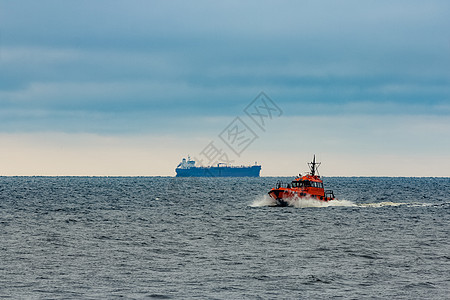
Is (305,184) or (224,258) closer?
(224,258)

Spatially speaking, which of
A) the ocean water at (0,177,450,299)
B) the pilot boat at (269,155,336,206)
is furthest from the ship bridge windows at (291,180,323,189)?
the ocean water at (0,177,450,299)

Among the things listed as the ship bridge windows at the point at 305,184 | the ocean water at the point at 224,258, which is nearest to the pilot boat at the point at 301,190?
the ship bridge windows at the point at 305,184

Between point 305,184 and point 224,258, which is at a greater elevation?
point 305,184

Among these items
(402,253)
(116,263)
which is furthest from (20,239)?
(402,253)

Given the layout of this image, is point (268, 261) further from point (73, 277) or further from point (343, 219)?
point (343, 219)

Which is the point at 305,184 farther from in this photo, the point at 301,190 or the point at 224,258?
the point at 224,258

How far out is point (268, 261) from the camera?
3362cm

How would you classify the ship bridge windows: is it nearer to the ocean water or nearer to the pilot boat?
the pilot boat

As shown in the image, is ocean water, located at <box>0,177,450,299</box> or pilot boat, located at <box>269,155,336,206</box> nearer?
ocean water, located at <box>0,177,450,299</box>

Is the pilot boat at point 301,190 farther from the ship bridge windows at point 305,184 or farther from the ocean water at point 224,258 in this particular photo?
the ocean water at point 224,258

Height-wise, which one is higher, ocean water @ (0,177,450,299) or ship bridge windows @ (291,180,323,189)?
ship bridge windows @ (291,180,323,189)

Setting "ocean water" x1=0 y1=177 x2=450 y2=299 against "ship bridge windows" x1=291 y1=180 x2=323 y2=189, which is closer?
"ocean water" x1=0 y1=177 x2=450 y2=299

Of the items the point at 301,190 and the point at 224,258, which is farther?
the point at 301,190

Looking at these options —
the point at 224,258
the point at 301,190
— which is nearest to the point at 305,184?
the point at 301,190
